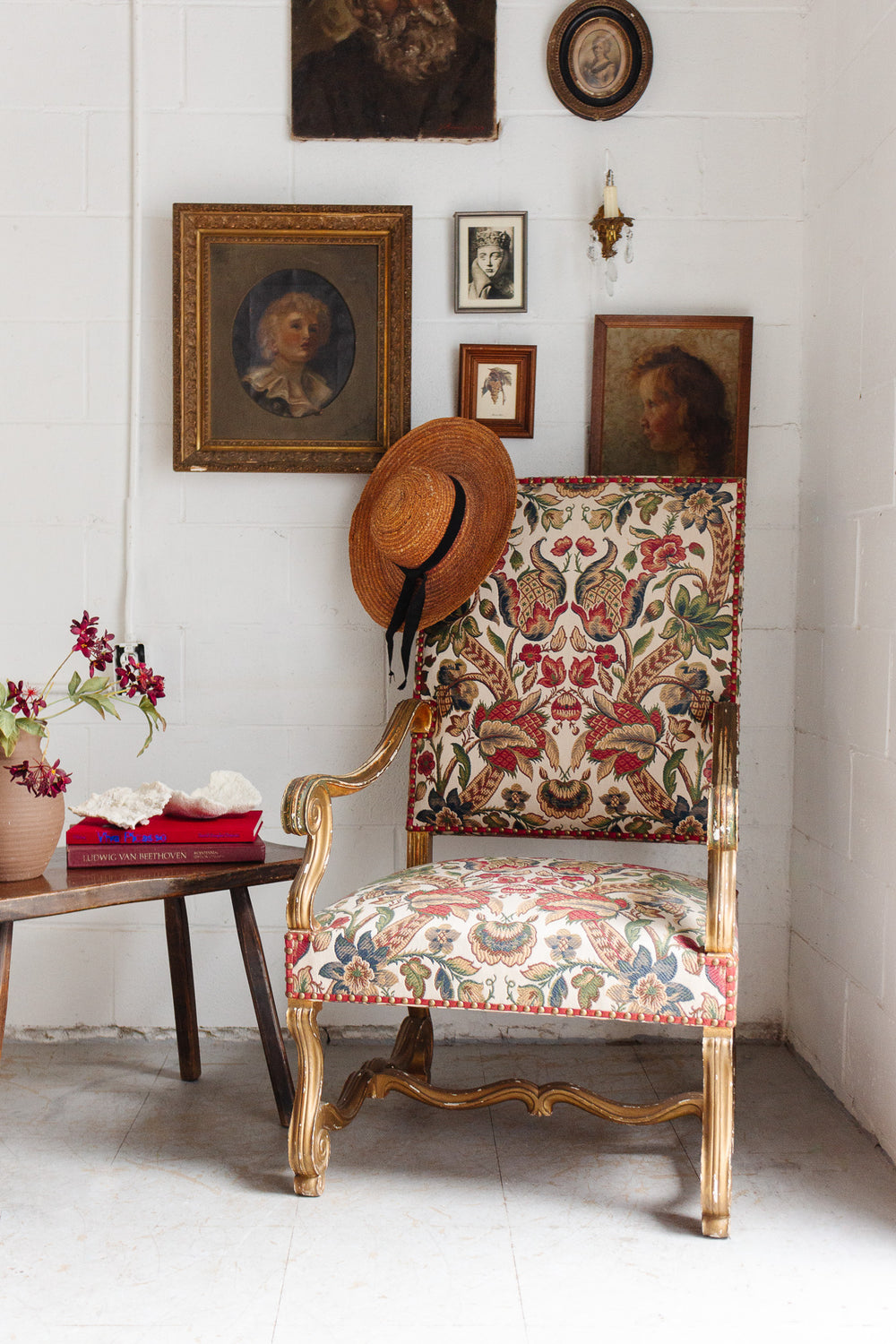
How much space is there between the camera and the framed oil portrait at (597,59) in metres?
2.38

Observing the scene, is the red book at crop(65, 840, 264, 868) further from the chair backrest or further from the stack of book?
the chair backrest

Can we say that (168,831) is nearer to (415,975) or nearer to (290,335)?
(415,975)

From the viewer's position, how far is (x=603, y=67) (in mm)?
2396

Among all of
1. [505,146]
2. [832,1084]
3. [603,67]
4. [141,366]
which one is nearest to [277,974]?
[832,1084]

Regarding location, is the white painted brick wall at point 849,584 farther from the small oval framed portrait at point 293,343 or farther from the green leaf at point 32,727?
the green leaf at point 32,727

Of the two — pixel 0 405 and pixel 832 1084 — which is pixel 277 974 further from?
pixel 0 405

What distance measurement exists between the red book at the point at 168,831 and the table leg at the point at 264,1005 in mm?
114

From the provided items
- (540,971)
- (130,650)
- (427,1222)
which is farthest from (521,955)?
(130,650)

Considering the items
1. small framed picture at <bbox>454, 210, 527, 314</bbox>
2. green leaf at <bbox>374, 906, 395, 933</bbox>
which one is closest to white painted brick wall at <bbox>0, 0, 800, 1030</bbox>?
small framed picture at <bbox>454, 210, 527, 314</bbox>

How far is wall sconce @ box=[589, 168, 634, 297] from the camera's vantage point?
7.72 ft

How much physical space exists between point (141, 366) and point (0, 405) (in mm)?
336

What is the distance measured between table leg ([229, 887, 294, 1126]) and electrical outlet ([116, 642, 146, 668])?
712 mm

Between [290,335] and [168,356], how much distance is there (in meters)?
0.29

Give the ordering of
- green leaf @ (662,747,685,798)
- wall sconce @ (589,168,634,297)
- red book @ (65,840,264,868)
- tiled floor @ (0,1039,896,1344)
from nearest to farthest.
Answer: tiled floor @ (0,1039,896,1344) → red book @ (65,840,264,868) → green leaf @ (662,747,685,798) → wall sconce @ (589,168,634,297)
